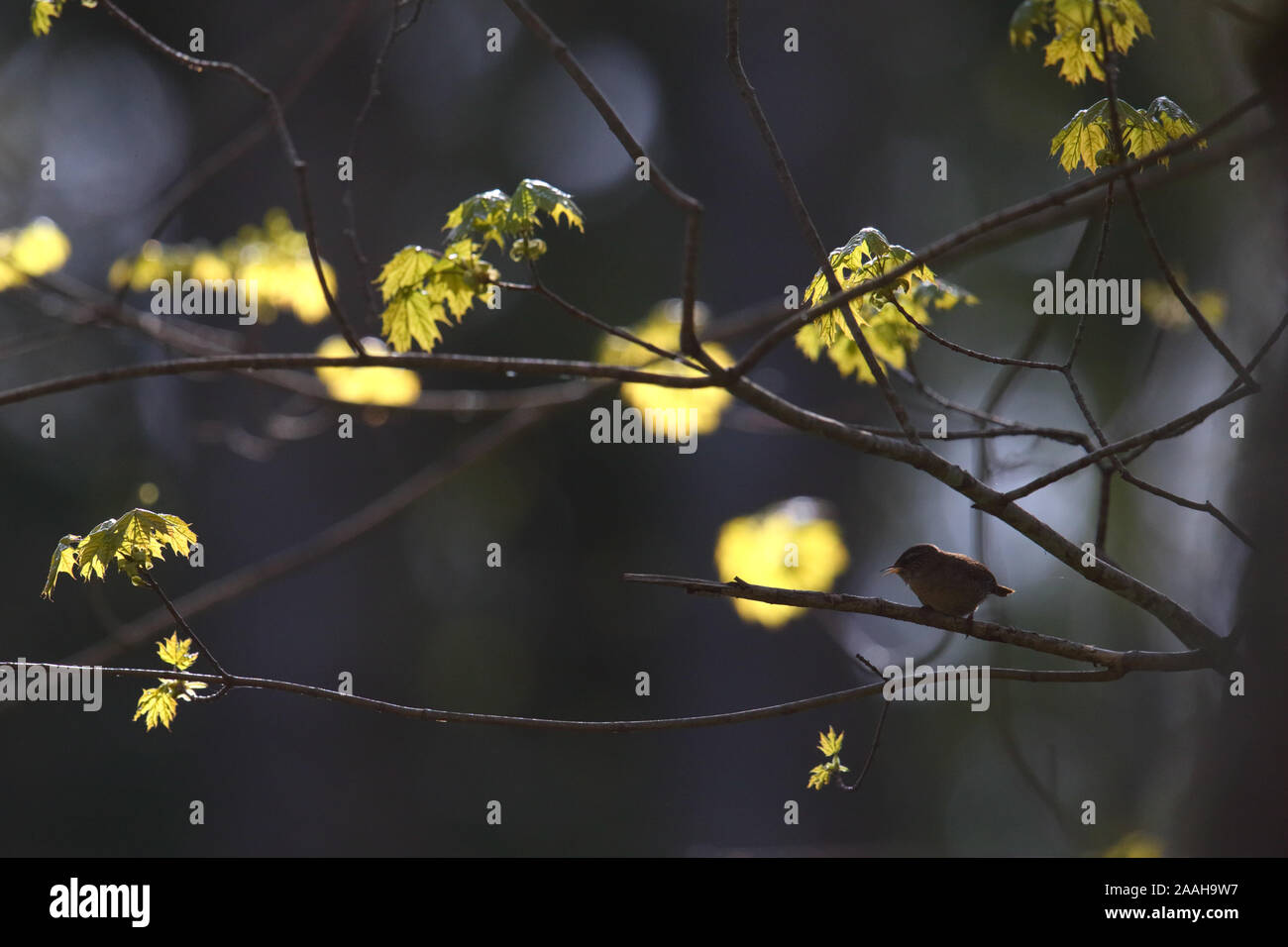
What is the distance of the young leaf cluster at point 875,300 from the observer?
207 centimetres

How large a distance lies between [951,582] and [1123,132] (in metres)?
1.07

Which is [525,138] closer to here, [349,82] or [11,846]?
[349,82]

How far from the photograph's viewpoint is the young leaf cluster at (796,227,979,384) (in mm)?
2074

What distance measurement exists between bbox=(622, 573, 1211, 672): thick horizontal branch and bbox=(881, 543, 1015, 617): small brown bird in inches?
26.8

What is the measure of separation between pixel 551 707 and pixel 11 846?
15.2ft

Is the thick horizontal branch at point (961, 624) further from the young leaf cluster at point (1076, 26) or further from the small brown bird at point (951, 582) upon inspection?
the young leaf cluster at point (1076, 26)

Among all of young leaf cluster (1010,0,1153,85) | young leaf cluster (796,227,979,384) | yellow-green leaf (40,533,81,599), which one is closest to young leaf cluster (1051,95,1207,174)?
young leaf cluster (1010,0,1153,85)

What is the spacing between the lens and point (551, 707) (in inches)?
401

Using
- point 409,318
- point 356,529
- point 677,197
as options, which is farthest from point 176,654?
point 356,529

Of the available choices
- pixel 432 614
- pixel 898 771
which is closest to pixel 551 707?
pixel 432 614

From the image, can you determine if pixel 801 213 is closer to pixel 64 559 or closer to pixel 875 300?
pixel 875 300

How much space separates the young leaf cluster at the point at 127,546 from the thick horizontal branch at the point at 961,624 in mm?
1024

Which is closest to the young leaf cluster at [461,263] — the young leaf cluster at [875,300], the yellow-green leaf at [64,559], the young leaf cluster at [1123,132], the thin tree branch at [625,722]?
the young leaf cluster at [875,300]

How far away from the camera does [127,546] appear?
2080 millimetres
